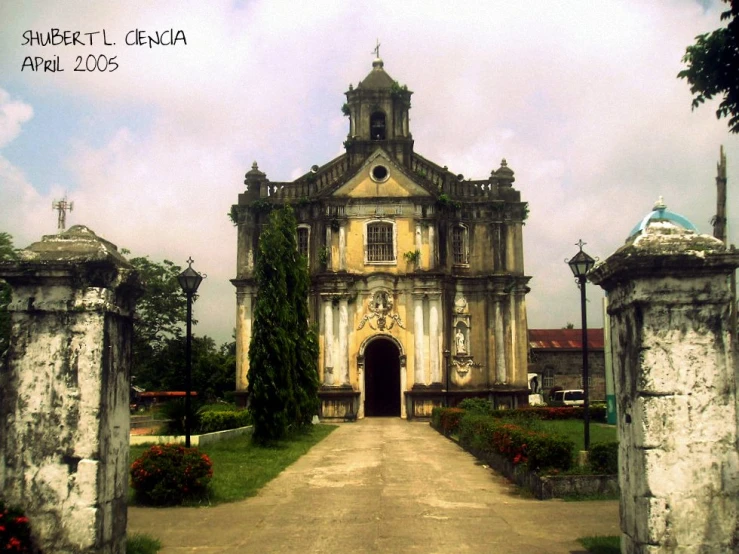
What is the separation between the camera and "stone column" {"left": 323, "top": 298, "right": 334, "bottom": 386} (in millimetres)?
32562

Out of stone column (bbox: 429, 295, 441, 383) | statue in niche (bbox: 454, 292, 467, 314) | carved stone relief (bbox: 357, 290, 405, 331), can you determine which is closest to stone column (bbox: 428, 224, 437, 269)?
stone column (bbox: 429, 295, 441, 383)

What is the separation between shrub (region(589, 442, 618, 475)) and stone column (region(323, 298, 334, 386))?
→ 20937 millimetres

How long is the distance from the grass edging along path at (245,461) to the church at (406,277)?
807 centimetres

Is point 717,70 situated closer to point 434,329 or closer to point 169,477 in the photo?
point 169,477

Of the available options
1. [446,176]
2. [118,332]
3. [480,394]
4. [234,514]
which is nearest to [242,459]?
[234,514]

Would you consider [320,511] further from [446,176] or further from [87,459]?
[446,176]

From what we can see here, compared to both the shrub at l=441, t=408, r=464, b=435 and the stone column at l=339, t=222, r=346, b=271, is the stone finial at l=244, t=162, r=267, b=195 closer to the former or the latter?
the stone column at l=339, t=222, r=346, b=271

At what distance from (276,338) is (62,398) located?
14.6 metres

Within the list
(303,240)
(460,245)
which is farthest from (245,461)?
(460,245)

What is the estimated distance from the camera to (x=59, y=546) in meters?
6.52

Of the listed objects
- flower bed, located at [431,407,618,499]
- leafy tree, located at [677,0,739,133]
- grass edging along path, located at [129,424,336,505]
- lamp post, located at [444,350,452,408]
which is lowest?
grass edging along path, located at [129,424,336,505]

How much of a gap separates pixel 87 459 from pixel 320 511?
16.3 ft

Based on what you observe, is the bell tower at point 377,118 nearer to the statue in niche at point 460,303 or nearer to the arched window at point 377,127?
the arched window at point 377,127

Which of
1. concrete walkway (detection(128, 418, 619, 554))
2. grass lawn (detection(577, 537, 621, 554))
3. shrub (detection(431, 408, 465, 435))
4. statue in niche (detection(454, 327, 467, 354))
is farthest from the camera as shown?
statue in niche (detection(454, 327, 467, 354))
